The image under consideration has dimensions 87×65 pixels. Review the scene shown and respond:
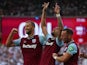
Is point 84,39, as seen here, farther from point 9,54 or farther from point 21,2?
point 21,2

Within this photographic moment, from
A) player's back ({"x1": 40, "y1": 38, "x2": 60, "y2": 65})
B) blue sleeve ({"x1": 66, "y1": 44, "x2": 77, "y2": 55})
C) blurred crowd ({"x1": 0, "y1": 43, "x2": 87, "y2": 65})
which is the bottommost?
blurred crowd ({"x1": 0, "y1": 43, "x2": 87, "y2": 65})

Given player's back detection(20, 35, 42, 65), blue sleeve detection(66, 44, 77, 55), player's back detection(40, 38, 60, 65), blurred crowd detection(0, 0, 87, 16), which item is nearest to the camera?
blue sleeve detection(66, 44, 77, 55)

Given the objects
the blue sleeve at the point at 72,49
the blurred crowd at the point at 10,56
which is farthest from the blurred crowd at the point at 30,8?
the blue sleeve at the point at 72,49

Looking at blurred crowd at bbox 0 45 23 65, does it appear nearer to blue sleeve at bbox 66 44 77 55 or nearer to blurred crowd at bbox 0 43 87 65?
blurred crowd at bbox 0 43 87 65

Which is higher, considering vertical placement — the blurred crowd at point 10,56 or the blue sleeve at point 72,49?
the blue sleeve at point 72,49

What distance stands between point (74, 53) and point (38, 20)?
23.2ft

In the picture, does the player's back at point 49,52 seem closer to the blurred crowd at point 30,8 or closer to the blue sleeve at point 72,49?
the blue sleeve at point 72,49

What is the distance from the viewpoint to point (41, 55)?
7.00 meters

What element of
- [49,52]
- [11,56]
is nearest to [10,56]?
[11,56]

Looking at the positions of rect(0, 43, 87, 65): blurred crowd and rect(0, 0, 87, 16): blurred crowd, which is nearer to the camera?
rect(0, 43, 87, 65): blurred crowd

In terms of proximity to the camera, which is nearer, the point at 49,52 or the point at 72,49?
the point at 72,49

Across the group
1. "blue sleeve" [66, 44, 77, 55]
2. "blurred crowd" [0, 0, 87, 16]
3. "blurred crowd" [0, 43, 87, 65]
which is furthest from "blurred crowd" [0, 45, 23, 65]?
"blurred crowd" [0, 0, 87, 16]

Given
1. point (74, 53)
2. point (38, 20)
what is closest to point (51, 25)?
point (38, 20)

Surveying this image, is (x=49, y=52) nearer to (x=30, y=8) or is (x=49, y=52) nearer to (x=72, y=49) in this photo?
(x=72, y=49)
